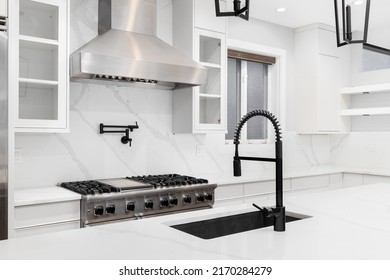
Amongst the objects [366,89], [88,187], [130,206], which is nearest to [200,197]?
[130,206]

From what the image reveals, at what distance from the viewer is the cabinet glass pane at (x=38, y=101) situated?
263 cm

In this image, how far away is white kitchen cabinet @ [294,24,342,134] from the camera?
179 inches

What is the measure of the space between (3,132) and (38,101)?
1.73 feet

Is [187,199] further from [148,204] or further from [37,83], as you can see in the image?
[37,83]

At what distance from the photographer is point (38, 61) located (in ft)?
8.97

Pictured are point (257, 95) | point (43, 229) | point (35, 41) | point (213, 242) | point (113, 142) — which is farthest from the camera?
point (257, 95)

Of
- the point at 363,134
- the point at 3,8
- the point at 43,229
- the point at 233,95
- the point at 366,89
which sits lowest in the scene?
the point at 43,229

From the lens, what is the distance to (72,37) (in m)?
3.10

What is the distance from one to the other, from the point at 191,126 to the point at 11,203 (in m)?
1.67

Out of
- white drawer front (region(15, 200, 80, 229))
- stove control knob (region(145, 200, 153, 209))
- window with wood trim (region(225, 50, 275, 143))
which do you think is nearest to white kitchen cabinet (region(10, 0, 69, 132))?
white drawer front (region(15, 200, 80, 229))

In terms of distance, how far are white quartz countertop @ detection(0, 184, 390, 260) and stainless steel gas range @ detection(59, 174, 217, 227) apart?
0.98 metres

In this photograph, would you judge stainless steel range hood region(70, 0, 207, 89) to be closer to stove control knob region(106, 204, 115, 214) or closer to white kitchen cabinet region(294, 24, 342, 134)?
stove control knob region(106, 204, 115, 214)

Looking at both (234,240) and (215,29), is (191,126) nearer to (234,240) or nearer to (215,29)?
(215,29)
